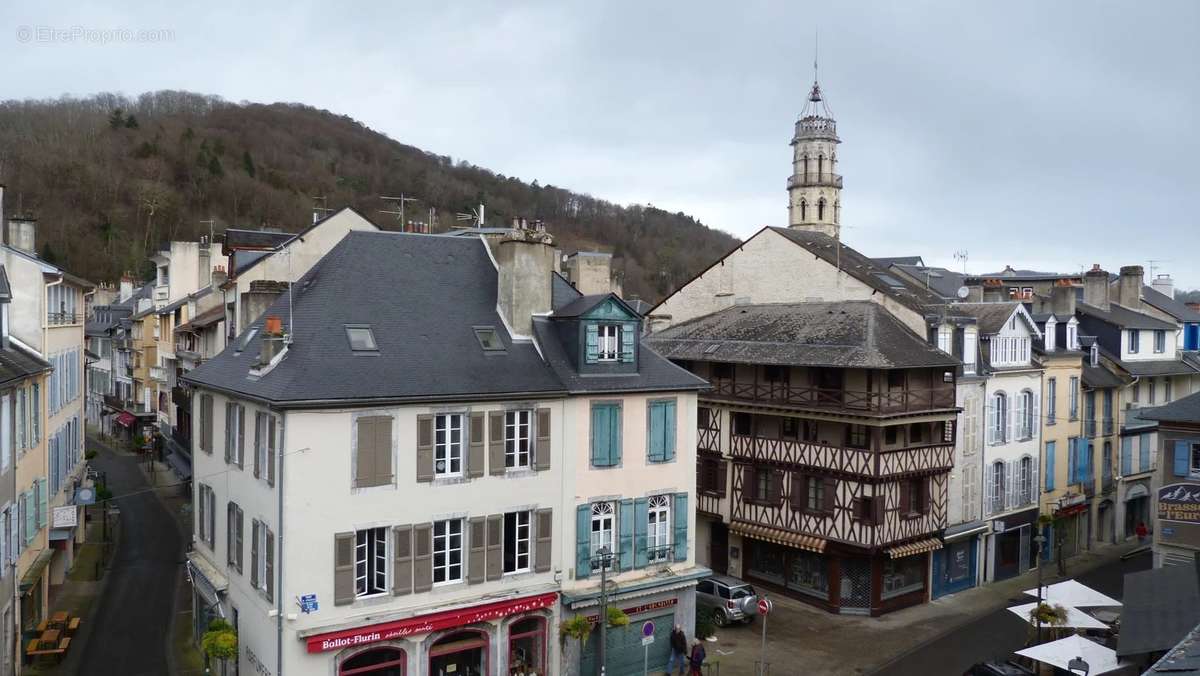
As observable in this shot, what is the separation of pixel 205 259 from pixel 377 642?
32620 mm

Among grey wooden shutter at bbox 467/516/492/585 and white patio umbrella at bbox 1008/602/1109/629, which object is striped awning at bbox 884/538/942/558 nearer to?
white patio umbrella at bbox 1008/602/1109/629

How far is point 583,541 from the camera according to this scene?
805 inches

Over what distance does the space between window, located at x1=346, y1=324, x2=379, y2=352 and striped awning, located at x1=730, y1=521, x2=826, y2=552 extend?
49.8 feet

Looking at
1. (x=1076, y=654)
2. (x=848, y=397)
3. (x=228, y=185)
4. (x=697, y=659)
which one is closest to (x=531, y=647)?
(x=697, y=659)

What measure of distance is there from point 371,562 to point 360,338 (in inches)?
182

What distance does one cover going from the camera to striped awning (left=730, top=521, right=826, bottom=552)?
26.8 metres

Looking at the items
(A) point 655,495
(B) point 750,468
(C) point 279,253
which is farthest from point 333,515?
(B) point 750,468

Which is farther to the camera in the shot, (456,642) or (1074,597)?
(1074,597)

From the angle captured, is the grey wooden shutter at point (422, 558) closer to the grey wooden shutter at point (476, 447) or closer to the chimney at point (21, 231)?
the grey wooden shutter at point (476, 447)

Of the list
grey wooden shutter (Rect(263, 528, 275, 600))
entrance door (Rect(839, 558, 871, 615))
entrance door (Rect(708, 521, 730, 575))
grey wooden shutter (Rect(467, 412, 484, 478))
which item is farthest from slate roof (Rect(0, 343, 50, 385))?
entrance door (Rect(839, 558, 871, 615))

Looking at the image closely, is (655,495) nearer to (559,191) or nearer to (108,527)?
(108,527)

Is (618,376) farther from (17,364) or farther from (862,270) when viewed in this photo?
(862,270)

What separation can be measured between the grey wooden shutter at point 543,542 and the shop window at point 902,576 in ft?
40.0

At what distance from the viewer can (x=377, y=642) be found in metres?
17.6
